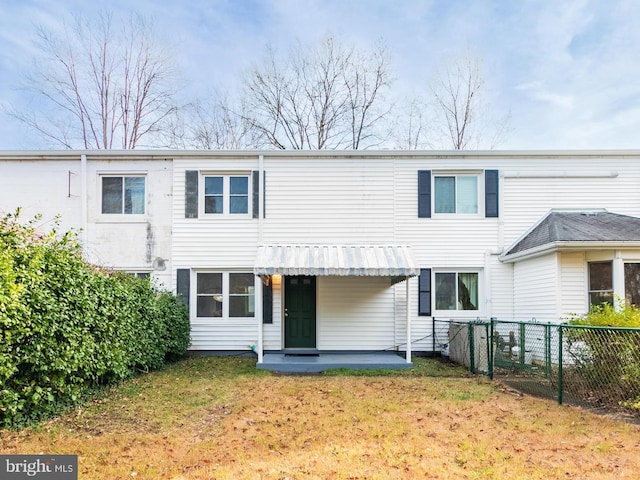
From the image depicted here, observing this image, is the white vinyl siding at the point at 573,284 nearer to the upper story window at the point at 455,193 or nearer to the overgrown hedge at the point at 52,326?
the upper story window at the point at 455,193

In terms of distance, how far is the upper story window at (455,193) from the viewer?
11.8m

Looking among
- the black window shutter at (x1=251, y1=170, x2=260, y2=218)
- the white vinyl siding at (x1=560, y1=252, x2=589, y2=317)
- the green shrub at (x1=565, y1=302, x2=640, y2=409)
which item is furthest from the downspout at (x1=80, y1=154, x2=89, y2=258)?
the white vinyl siding at (x1=560, y1=252, x2=589, y2=317)

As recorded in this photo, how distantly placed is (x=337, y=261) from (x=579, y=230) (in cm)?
556

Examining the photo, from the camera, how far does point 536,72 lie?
18000 mm

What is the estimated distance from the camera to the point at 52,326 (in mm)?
5316

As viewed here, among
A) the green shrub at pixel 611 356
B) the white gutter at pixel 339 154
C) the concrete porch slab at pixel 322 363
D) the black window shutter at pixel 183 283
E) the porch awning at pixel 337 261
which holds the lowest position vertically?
the concrete porch slab at pixel 322 363

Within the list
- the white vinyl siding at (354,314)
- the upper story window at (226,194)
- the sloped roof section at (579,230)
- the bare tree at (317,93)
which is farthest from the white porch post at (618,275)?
the bare tree at (317,93)

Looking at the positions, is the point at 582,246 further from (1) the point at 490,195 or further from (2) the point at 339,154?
(2) the point at 339,154

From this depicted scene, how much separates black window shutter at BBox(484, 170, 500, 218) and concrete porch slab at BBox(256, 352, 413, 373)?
4.57 m

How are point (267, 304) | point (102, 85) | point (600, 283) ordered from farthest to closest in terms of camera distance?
point (102, 85) → point (267, 304) → point (600, 283)

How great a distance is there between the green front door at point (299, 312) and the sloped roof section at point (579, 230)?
5283 millimetres

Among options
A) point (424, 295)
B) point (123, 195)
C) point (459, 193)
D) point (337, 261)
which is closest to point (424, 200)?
point (459, 193)

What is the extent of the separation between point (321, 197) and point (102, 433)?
784 cm

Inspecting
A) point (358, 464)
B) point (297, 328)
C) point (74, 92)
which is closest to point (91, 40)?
point (74, 92)
